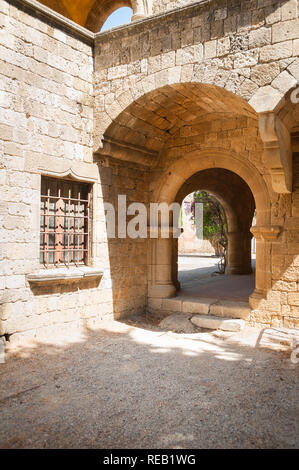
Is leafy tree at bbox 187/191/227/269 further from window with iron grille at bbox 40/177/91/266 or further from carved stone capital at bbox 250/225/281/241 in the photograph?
window with iron grille at bbox 40/177/91/266

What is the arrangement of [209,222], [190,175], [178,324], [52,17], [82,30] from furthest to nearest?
[209,222], [190,175], [178,324], [82,30], [52,17]

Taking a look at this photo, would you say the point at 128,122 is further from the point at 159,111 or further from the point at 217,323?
the point at 217,323

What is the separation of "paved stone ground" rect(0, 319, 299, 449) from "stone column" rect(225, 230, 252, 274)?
498 cm

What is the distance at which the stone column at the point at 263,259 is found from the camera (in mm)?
4820

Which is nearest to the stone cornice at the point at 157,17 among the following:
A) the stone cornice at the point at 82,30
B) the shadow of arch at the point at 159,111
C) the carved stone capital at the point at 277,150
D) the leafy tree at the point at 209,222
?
the stone cornice at the point at 82,30

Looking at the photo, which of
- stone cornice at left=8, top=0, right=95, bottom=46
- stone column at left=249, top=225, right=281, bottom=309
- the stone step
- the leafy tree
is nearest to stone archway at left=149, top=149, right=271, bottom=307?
stone column at left=249, top=225, right=281, bottom=309

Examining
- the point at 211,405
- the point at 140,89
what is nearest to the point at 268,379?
the point at 211,405

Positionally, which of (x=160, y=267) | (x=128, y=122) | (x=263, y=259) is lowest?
(x=160, y=267)

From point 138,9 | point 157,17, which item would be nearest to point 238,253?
point 138,9

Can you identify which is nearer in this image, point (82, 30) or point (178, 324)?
point (82, 30)

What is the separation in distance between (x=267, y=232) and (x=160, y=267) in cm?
198

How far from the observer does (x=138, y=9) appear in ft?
18.6
